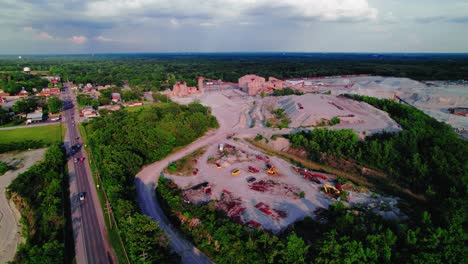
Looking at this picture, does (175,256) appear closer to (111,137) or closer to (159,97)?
(111,137)

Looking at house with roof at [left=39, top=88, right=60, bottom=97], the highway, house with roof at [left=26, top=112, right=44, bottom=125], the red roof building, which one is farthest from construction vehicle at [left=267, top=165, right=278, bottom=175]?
the red roof building

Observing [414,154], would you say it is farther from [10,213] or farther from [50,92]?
[50,92]

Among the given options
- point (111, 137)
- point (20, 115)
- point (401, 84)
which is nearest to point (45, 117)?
point (20, 115)

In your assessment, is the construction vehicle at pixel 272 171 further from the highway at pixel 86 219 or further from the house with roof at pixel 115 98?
the house with roof at pixel 115 98

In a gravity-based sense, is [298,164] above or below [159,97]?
A: below

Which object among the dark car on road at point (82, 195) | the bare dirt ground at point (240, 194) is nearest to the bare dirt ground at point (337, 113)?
the bare dirt ground at point (240, 194)

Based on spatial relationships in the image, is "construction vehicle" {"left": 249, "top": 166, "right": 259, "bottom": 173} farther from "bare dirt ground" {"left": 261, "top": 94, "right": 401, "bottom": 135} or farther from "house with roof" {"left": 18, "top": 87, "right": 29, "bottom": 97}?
"house with roof" {"left": 18, "top": 87, "right": 29, "bottom": 97}
